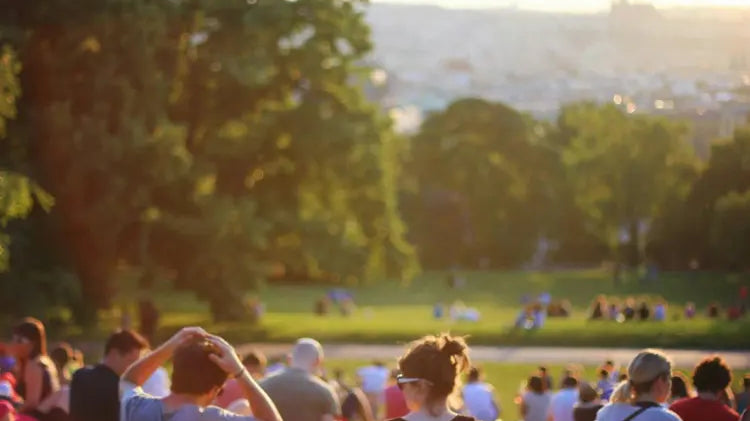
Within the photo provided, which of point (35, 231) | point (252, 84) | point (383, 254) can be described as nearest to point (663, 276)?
point (383, 254)

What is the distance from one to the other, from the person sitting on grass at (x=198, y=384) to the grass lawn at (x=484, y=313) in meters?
21.0

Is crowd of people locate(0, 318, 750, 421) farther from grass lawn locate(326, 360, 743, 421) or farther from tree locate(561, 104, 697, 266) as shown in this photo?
tree locate(561, 104, 697, 266)

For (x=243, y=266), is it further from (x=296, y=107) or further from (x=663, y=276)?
(x=663, y=276)

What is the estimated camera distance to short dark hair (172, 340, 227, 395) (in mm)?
5922

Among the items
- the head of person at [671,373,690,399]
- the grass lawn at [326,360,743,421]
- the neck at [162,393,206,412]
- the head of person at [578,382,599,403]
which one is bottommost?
the grass lawn at [326,360,743,421]

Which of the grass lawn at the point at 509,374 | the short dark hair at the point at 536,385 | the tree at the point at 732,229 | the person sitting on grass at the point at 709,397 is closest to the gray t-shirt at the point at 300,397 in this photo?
the person sitting on grass at the point at 709,397

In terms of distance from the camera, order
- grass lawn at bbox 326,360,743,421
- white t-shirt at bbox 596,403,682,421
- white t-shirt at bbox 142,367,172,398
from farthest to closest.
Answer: grass lawn at bbox 326,360,743,421, white t-shirt at bbox 142,367,172,398, white t-shirt at bbox 596,403,682,421

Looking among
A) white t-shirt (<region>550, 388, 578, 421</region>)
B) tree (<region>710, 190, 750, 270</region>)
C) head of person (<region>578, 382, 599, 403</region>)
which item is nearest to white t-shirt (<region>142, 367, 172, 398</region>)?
head of person (<region>578, 382, 599, 403</region>)

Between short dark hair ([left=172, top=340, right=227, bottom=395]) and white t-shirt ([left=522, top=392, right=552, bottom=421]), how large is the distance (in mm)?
9378

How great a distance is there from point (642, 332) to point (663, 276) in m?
23.7

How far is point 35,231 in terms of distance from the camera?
3453cm

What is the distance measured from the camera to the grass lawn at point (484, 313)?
37.2 metres

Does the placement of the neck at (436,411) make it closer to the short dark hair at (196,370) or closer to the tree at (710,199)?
the short dark hair at (196,370)

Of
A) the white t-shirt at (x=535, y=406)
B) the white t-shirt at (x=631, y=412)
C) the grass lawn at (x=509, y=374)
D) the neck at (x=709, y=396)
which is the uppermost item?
the white t-shirt at (x=631, y=412)
